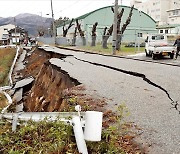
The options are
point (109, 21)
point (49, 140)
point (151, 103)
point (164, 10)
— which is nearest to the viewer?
point (49, 140)

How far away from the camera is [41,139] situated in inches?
145

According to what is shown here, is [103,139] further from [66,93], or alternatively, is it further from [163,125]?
[66,93]

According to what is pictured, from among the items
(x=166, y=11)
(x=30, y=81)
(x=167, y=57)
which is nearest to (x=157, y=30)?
(x=166, y=11)

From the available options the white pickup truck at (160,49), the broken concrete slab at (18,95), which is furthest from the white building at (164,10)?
the broken concrete slab at (18,95)

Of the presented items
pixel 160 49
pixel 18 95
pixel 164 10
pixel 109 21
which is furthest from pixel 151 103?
pixel 164 10

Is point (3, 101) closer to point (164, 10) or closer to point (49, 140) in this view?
point (49, 140)

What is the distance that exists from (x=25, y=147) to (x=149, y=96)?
3678mm

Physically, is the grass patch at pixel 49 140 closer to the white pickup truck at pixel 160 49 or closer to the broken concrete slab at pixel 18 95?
the broken concrete slab at pixel 18 95

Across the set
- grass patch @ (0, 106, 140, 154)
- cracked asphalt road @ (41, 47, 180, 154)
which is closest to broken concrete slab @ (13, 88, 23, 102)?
cracked asphalt road @ (41, 47, 180, 154)

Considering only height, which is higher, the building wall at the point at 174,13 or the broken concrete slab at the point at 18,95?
the building wall at the point at 174,13

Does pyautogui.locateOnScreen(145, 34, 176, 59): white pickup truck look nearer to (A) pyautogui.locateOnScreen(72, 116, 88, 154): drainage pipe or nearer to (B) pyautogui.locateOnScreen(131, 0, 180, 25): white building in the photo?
(A) pyautogui.locateOnScreen(72, 116, 88, 154): drainage pipe

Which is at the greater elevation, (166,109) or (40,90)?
(166,109)

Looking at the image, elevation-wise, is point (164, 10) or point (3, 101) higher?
point (164, 10)

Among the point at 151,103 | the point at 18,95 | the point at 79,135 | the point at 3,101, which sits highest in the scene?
the point at 79,135
